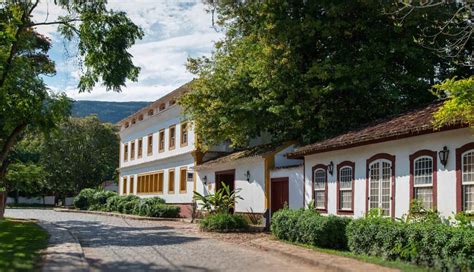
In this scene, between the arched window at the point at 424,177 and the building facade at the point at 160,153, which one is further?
the building facade at the point at 160,153


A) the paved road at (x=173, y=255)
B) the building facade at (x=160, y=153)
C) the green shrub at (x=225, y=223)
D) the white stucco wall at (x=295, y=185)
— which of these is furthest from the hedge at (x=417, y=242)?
the building facade at (x=160, y=153)

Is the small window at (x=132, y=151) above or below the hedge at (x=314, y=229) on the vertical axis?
above

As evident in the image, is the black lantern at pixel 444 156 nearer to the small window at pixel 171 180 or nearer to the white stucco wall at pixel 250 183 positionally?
the white stucco wall at pixel 250 183

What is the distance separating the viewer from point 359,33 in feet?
72.3

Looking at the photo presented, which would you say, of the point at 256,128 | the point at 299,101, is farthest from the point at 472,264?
the point at 256,128

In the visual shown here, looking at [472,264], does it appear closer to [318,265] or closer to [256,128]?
[318,265]

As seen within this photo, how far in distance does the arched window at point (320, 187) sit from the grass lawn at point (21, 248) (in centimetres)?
877

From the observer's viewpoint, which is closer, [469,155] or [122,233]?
[469,155]

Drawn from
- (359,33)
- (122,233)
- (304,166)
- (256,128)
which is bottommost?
(122,233)

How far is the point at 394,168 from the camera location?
50.7 feet

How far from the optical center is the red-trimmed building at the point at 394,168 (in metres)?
13.1

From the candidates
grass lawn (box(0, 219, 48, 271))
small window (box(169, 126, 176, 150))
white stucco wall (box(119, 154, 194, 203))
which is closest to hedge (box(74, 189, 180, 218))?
white stucco wall (box(119, 154, 194, 203))

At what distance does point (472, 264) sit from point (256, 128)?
14.5 metres

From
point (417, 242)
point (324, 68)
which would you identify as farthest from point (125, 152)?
point (417, 242)
